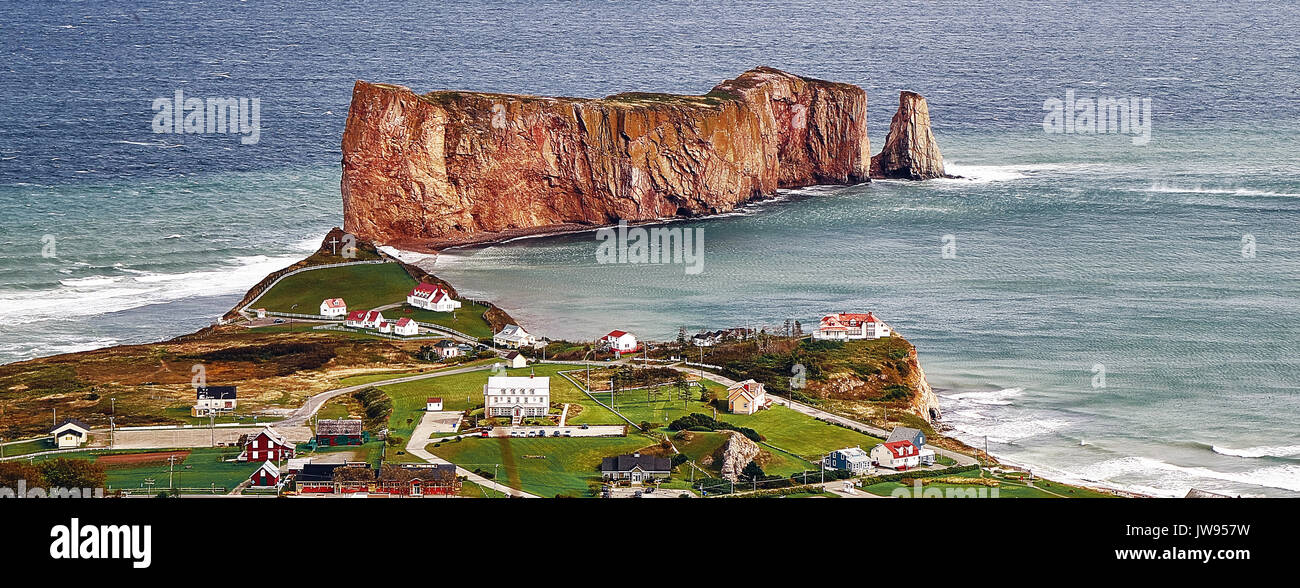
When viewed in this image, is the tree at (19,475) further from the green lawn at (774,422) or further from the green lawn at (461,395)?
the green lawn at (774,422)

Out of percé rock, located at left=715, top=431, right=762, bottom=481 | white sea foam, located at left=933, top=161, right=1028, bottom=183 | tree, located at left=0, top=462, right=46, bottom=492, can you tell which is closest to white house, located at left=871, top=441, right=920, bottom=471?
percé rock, located at left=715, top=431, right=762, bottom=481

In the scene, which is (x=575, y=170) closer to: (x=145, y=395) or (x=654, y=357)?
(x=654, y=357)

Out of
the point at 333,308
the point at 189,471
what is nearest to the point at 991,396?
the point at 189,471

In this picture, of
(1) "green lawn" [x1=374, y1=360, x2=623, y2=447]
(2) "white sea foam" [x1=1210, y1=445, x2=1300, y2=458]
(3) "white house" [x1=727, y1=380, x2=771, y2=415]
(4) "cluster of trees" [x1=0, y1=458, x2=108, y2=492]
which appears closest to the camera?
(4) "cluster of trees" [x1=0, y1=458, x2=108, y2=492]

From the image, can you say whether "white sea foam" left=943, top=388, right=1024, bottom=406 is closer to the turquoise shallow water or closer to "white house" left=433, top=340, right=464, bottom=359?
the turquoise shallow water

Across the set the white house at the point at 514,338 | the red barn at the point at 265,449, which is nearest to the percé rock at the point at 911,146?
the white house at the point at 514,338

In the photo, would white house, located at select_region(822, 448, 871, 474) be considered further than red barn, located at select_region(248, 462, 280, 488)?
Yes

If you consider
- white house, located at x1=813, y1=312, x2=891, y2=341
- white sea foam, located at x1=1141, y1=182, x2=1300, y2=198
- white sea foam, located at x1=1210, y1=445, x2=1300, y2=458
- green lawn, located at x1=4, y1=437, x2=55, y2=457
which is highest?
white sea foam, located at x1=1141, y1=182, x2=1300, y2=198

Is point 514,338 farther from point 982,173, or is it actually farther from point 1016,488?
point 982,173
